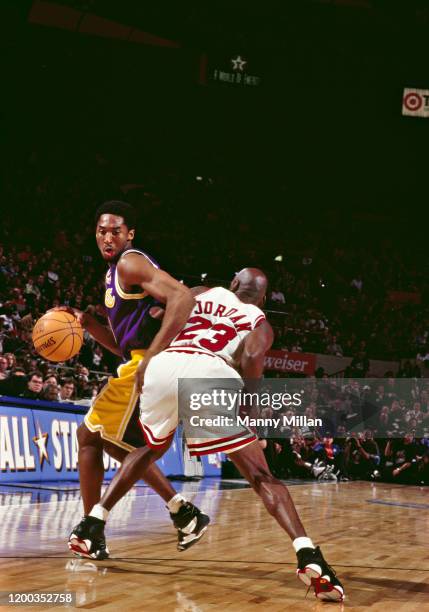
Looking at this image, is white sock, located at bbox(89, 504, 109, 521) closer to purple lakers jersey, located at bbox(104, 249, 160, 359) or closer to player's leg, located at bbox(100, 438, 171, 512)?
player's leg, located at bbox(100, 438, 171, 512)

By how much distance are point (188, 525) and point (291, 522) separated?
107cm

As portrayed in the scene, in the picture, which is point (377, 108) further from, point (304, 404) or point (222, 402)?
point (222, 402)

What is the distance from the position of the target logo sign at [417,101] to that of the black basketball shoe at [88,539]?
21.0 m

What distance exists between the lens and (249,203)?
23922 millimetres

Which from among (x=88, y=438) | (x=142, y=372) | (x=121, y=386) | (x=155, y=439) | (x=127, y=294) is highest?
(x=127, y=294)

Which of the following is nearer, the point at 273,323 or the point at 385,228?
the point at 273,323

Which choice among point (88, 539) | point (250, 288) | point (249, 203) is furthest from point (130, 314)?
point (249, 203)

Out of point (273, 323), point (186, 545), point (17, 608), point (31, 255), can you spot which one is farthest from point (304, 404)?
point (17, 608)

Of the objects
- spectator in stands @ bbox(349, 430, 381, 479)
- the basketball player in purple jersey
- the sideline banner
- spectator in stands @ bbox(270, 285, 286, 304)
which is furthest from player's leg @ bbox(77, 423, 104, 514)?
spectator in stands @ bbox(270, 285, 286, 304)

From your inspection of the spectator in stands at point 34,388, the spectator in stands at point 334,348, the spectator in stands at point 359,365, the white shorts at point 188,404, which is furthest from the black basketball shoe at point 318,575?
the spectator in stands at point 334,348

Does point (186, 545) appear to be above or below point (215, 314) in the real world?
below

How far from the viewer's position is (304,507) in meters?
8.84

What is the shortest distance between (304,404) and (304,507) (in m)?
7.75

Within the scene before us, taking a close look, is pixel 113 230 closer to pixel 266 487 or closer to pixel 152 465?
pixel 152 465
